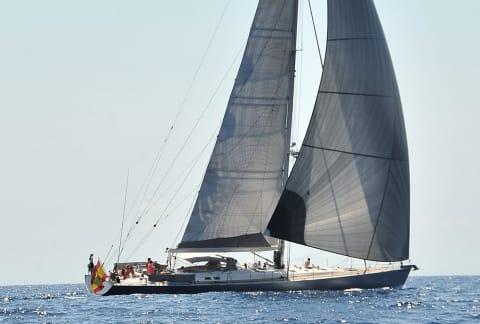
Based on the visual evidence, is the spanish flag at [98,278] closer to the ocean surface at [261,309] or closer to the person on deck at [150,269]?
the ocean surface at [261,309]

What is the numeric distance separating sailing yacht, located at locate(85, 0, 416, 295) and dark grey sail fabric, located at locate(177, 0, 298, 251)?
0.14 feet

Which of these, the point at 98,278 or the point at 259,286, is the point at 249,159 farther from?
the point at 98,278

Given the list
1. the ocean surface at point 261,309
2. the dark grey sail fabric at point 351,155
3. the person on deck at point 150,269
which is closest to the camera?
the ocean surface at point 261,309

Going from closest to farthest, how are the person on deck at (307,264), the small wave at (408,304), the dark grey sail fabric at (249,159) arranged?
the small wave at (408,304) < the dark grey sail fabric at (249,159) < the person on deck at (307,264)

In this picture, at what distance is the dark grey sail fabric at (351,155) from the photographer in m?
45.1

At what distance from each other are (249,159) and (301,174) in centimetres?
341

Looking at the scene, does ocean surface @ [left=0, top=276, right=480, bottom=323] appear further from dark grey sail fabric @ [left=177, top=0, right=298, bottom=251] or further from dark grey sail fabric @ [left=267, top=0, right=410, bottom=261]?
dark grey sail fabric @ [left=177, top=0, right=298, bottom=251]

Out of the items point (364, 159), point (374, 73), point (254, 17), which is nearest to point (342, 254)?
point (364, 159)

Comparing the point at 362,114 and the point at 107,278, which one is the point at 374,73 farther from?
the point at 107,278

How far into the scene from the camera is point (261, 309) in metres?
38.8

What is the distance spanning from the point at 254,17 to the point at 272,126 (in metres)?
4.82

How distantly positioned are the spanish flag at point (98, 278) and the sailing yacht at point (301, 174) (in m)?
0.08

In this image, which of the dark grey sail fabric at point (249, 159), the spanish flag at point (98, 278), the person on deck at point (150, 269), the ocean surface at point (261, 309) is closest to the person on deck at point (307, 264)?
the dark grey sail fabric at point (249, 159)

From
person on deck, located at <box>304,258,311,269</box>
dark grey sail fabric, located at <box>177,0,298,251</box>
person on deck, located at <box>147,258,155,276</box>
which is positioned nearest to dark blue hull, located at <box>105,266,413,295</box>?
person on deck, located at <box>147,258,155,276</box>
